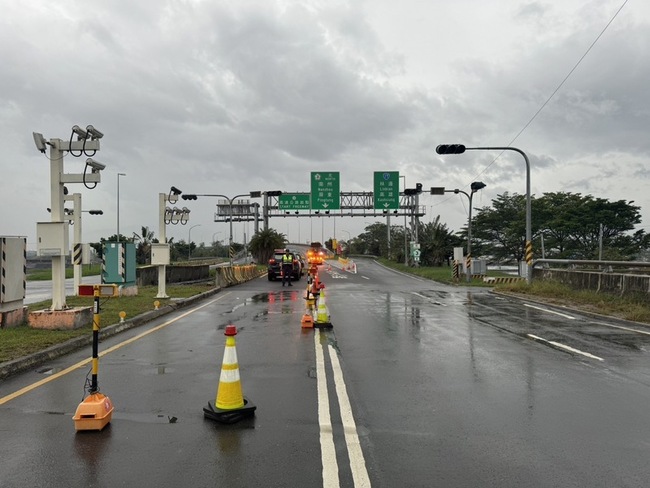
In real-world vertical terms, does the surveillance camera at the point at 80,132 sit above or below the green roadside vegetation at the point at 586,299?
above

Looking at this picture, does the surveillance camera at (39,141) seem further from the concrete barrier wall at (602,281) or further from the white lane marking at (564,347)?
the concrete barrier wall at (602,281)

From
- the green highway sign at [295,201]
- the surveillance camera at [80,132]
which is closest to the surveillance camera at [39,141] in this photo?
the surveillance camera at [80,132]

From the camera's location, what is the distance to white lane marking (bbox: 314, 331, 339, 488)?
391 cm

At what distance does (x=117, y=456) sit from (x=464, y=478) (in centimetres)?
294

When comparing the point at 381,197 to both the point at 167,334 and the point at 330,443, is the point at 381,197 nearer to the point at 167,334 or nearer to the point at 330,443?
the point at 167,334

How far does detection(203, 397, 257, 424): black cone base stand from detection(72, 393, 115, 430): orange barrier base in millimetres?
1006

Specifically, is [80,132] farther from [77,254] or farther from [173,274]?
[173,274]

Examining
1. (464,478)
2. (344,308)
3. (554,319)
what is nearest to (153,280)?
(344,308)

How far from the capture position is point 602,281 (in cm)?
1769

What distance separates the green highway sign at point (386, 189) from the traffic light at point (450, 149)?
70.4 ft

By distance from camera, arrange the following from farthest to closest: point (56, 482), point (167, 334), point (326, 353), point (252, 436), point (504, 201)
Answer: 1. point (504, 201)
2. point (167, 334)
3. point (326, 353)
4. point (252, 436)
5. point (56, 482)

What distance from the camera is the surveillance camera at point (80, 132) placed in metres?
11.3

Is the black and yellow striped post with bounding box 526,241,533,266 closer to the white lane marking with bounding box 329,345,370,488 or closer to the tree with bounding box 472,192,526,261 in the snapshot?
the white lane marking with bounding box 329,345,370,488

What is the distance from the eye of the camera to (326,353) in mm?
8758
